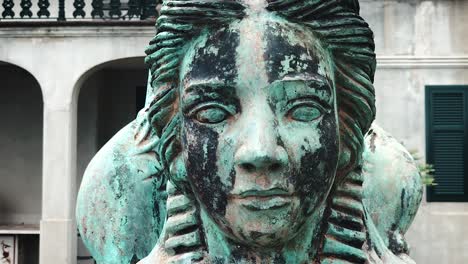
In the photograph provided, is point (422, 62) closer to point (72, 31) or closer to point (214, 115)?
point (72, 31)

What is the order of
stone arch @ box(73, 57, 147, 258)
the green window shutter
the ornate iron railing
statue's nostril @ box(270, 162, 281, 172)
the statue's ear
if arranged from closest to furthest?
statue's nostril @ box(270, 162, 281, 172), the statue's ear, the green window shutter, the ornate iron railing, stone arch @ box(73, 57, 147, 258)

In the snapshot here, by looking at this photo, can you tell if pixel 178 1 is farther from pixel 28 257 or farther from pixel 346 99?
pixel 28 257

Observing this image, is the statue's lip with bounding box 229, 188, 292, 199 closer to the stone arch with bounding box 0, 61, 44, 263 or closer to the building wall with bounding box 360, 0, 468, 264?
the building wall with bounding box 360, 0, 468, 264

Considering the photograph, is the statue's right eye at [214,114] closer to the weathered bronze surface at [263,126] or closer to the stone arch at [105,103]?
the weathered bronze surface at [263,126]

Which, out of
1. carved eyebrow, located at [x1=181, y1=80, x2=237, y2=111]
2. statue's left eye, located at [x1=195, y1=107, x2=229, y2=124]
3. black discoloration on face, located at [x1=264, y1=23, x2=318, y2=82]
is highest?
black discoloration on face, located at [x1=264, y1=23, x2=318, y2=82]

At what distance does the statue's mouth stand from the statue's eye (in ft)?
0.39

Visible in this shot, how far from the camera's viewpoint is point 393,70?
9.07 meters

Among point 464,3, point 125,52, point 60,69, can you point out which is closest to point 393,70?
point 464,3

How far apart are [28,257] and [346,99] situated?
32.5 feet

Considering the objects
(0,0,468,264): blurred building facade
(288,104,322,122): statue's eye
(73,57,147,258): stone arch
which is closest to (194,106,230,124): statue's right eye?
(288,104,322,122): statue's eye

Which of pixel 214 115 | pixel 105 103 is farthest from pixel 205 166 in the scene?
pixel 105 103

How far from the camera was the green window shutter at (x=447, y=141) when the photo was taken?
886cm

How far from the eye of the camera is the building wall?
8.94m

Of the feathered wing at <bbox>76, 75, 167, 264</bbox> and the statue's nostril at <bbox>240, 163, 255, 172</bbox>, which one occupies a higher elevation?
the statue's nostril at <bbox>240, 163, 255, 172</bbox>
